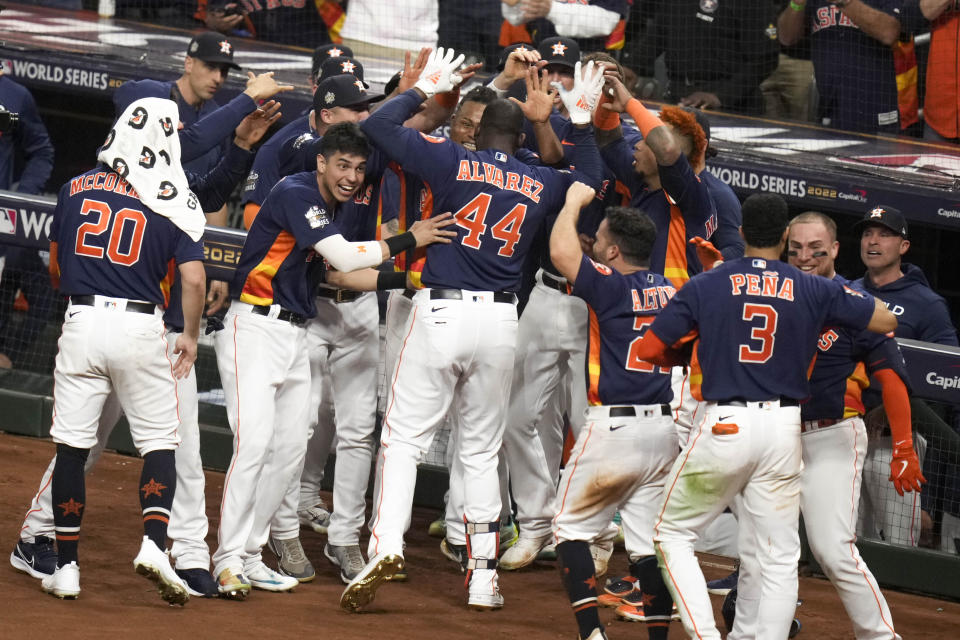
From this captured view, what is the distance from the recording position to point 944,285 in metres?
8.29

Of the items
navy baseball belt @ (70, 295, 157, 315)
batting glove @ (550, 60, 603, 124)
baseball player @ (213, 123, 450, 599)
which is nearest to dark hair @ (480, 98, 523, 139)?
batting glove @ (550, 60, 603, 124)

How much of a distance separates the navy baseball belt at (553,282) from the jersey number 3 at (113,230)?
1.93m

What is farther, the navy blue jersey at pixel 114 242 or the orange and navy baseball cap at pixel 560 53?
the orange and navy baseball cap at pixel 560 53

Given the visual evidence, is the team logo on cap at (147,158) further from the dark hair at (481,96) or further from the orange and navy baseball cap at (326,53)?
the orange and navy baseball cap at (326,53)

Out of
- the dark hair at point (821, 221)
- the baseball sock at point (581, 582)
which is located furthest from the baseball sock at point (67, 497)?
the dark hair at point (821, 221)

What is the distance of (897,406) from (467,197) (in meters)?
1.86

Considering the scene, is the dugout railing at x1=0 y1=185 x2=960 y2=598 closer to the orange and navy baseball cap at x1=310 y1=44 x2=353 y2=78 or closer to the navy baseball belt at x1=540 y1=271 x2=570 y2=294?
the orange and navy baseball cap at x1=310 y1=44 x2=353 y2=78

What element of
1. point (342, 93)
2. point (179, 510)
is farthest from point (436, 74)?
point (179, 510)

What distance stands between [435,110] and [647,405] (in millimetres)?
1743

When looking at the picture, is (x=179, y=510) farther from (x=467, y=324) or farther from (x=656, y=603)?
(x=656, y=603)

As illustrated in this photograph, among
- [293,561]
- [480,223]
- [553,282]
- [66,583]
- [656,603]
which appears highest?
[480,223]

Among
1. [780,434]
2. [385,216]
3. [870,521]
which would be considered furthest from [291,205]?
[870,521]

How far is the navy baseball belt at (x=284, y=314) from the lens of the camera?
546cm

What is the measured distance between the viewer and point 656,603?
5.01m
